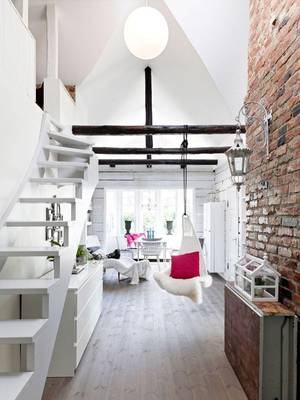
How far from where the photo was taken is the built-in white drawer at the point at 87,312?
3.09m

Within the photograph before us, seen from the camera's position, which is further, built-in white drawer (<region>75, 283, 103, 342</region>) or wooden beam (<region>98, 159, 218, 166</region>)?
wooden beam (<region>98, 159, 218, 166</region>)

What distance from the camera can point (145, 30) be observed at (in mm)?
2750

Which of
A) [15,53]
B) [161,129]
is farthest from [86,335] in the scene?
[15,53]

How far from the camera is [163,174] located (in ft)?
30.2

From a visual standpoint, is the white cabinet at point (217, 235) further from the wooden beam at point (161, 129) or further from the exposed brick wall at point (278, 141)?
the exposed brick wall at point (278, 141)

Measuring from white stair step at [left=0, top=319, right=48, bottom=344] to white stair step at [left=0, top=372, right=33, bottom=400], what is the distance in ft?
0.50

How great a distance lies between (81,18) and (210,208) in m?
4.72

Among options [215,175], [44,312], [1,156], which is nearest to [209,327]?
[44,312]

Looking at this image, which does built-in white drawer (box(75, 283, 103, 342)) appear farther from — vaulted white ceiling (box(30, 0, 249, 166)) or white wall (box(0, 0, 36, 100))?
vaulted white ceiling (box(30, 0, 249, 166))

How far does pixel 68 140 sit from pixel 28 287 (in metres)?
2.14

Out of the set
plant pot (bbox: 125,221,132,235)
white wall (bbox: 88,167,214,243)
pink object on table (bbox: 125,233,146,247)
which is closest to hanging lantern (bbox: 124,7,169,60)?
pink object on table (bbox: 125,233,146,247)

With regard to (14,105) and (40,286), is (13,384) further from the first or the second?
(14,105)

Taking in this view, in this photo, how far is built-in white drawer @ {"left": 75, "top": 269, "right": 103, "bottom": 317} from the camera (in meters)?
3.08

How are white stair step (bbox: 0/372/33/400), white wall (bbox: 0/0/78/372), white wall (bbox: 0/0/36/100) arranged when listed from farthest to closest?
white wall (bbox: 0/0/36/100), white wall (bbox: 0/0/78/372), white stair step (bbox: 0/372/33/400)
